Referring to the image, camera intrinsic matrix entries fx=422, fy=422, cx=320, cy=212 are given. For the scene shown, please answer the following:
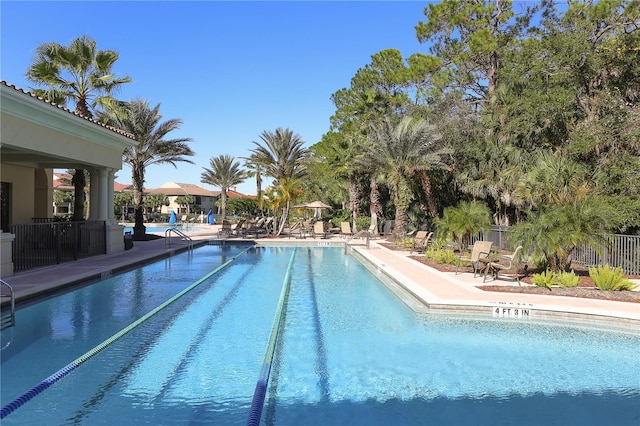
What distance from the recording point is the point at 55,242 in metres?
14.7

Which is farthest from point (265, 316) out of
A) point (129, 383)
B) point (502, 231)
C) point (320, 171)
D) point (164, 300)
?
point (320, 171)

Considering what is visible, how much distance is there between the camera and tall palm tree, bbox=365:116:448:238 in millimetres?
22766

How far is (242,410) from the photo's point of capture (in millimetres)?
4902

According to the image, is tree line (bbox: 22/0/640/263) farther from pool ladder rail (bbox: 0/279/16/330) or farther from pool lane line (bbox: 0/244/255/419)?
pool ladder rail (bbox: 0/279/16/330)

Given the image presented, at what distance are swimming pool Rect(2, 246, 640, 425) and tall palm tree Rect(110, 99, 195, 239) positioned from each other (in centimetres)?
1600

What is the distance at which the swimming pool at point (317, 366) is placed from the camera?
4.88 metres

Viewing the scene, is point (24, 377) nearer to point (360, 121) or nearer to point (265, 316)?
point (265, 316)

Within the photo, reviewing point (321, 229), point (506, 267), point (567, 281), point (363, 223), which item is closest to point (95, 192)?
point (321, 229)

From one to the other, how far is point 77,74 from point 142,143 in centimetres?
723

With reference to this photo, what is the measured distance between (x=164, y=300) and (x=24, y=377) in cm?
443

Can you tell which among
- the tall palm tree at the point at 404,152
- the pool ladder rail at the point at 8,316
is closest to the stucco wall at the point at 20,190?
the pool ladder rail at the point at 8,316

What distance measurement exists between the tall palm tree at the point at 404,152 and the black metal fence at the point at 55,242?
14558 mm

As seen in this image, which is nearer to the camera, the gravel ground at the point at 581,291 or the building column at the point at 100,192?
the gravel ground at the point at 581,291

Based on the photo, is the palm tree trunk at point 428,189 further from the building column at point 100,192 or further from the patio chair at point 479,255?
the building column at point 100,192
